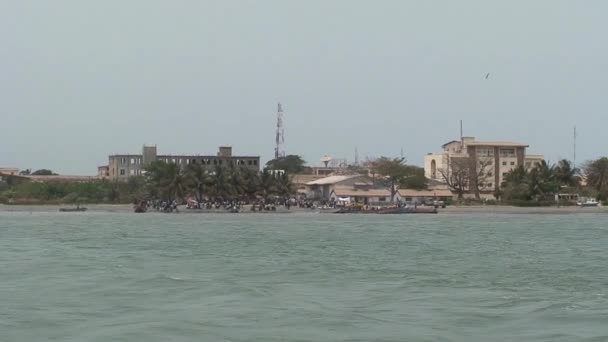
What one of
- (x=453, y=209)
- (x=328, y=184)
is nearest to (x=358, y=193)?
(x=328, y=184)

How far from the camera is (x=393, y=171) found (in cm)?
10744

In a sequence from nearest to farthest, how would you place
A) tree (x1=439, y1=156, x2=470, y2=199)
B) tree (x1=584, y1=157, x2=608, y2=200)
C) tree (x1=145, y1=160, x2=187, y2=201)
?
1. tree (x1=145, y1=160, x2=187, y2=201)
2. tree (x1=584, y1=157, x2=608, y2=200)
3. tree (x1=439, y1=156, x2=470, y2=199)

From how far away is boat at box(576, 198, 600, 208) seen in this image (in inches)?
3666

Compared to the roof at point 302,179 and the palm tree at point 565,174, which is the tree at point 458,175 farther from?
the roof at point 302,179

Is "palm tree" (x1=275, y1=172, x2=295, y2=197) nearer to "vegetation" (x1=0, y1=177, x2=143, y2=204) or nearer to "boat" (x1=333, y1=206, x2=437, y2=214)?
"boat" (x1=333, y1=206, x2=437, y2=214)

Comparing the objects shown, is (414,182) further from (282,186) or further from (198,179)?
(198,179)

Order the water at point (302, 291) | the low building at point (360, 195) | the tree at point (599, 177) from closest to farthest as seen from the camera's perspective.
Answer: the water at point (302, 291) → the tree at point (599, 177) → the low building at point (360, 195)

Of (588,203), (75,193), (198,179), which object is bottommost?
(588,203)

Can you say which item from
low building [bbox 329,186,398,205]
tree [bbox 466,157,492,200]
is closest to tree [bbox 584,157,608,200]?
tree [bbox 466,157,492,200]

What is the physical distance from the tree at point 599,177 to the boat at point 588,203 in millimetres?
2280

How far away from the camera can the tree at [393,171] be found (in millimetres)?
105312

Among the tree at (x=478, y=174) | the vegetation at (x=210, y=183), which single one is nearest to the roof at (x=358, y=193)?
the vegetation at (x=210, y=183)

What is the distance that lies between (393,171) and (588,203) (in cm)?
2292

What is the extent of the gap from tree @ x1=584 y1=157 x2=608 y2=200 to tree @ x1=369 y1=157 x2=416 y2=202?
Answer: 1993 cm
